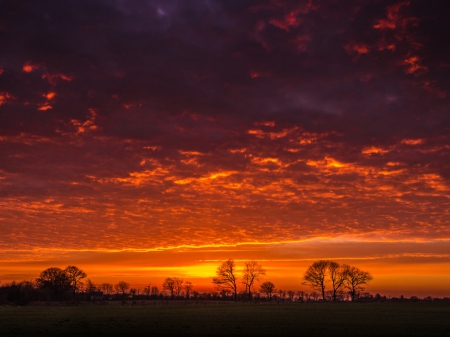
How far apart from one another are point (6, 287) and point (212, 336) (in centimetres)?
17254

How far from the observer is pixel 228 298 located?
7594 inches

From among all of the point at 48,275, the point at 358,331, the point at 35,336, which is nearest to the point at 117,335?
the point at 35,336

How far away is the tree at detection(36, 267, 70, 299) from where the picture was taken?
19250 cm

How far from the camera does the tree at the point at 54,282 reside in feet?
632

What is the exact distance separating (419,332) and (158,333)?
22318mm

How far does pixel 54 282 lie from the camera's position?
641 ft

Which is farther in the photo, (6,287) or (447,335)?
(6,287)

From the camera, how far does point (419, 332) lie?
3628 centimetres

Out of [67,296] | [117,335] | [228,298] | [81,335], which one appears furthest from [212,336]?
[67,296]

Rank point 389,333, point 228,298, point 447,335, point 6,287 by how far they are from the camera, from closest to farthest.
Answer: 1. point 447,335
2. point 389,333
3. point 6,287
4. point 228,298

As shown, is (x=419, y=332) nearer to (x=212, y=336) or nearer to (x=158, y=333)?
(x=212, y=336)

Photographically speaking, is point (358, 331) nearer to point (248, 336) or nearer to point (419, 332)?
point (419, 332)

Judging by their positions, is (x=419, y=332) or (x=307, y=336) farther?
(x=419, y=332)

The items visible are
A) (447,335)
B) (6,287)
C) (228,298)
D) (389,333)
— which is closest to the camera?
(447,335)
